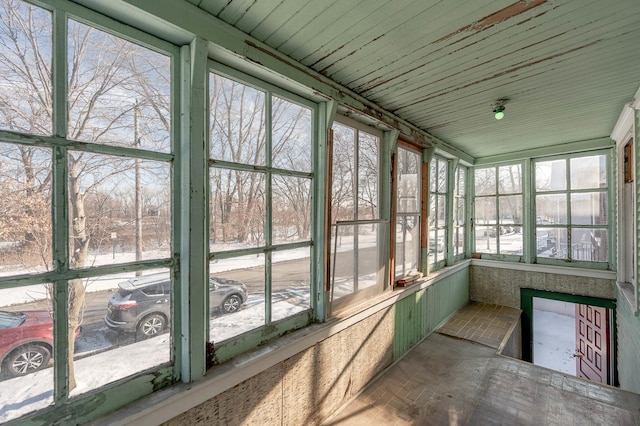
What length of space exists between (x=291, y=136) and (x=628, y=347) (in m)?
3.92

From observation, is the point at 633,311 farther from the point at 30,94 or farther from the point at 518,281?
the point at 30,94

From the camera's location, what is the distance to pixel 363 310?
2361 millimetres

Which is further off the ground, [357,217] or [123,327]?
[357,217]

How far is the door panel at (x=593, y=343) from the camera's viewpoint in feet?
A: 12.5

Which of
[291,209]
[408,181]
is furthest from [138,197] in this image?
[408,181]

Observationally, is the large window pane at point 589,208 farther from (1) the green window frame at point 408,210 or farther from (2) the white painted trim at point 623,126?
(1) the green window frame at point 408,210

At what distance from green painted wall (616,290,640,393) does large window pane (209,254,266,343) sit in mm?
3259

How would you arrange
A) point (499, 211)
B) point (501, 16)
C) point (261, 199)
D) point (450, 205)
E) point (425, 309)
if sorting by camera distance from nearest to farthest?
point (501, 16), point (261, 199), point (425, 309), point (450, 205), point (499, 211)

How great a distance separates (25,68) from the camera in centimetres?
101

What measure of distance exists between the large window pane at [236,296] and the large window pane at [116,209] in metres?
0.32

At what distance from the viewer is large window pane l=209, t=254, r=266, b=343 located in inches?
59.9

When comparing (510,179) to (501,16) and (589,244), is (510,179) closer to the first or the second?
(589,244)

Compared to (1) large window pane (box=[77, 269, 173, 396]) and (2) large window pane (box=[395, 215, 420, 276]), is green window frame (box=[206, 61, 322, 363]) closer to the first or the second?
(1) large window pane (box=[77, 269, 173, 396])

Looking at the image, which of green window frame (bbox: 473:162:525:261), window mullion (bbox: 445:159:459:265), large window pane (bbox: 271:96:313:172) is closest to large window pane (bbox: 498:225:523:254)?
green window frame (bbox: 473:162:525:261)
